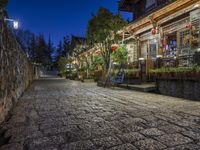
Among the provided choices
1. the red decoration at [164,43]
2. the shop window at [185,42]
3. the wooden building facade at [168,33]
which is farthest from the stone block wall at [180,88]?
the red decoration at [164,43]

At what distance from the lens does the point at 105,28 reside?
11617mm

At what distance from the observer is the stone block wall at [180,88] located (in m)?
6.08

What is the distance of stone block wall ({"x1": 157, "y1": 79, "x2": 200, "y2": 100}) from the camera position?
239 inches

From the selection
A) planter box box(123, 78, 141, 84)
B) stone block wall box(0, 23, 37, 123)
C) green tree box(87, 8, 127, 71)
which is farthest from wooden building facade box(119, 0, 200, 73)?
stone block wall box(0, 23, 37, 123)

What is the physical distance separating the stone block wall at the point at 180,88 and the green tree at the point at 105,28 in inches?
196

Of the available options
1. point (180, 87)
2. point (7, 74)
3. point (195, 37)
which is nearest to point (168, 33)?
point (195, 37)

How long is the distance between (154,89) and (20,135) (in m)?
6.39

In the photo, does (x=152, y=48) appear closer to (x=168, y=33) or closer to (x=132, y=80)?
(x=168, y=33)

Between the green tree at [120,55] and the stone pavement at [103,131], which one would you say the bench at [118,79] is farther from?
the stone pavement at [103,131]

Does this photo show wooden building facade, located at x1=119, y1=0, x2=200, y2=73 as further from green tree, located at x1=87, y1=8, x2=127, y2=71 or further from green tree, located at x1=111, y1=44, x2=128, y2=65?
green tree, located at x1=87, y1=8, x2=127, y2=71

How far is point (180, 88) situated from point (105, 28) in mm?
6393

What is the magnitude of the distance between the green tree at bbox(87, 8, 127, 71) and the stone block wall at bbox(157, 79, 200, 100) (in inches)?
196

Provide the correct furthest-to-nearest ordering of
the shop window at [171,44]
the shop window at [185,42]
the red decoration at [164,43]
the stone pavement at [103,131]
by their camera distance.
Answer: the shop window at [171,44], the red decoration at [164,43], the shop window at [185,42], the stone pavement at [103,131]

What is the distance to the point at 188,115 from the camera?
3.92 m
